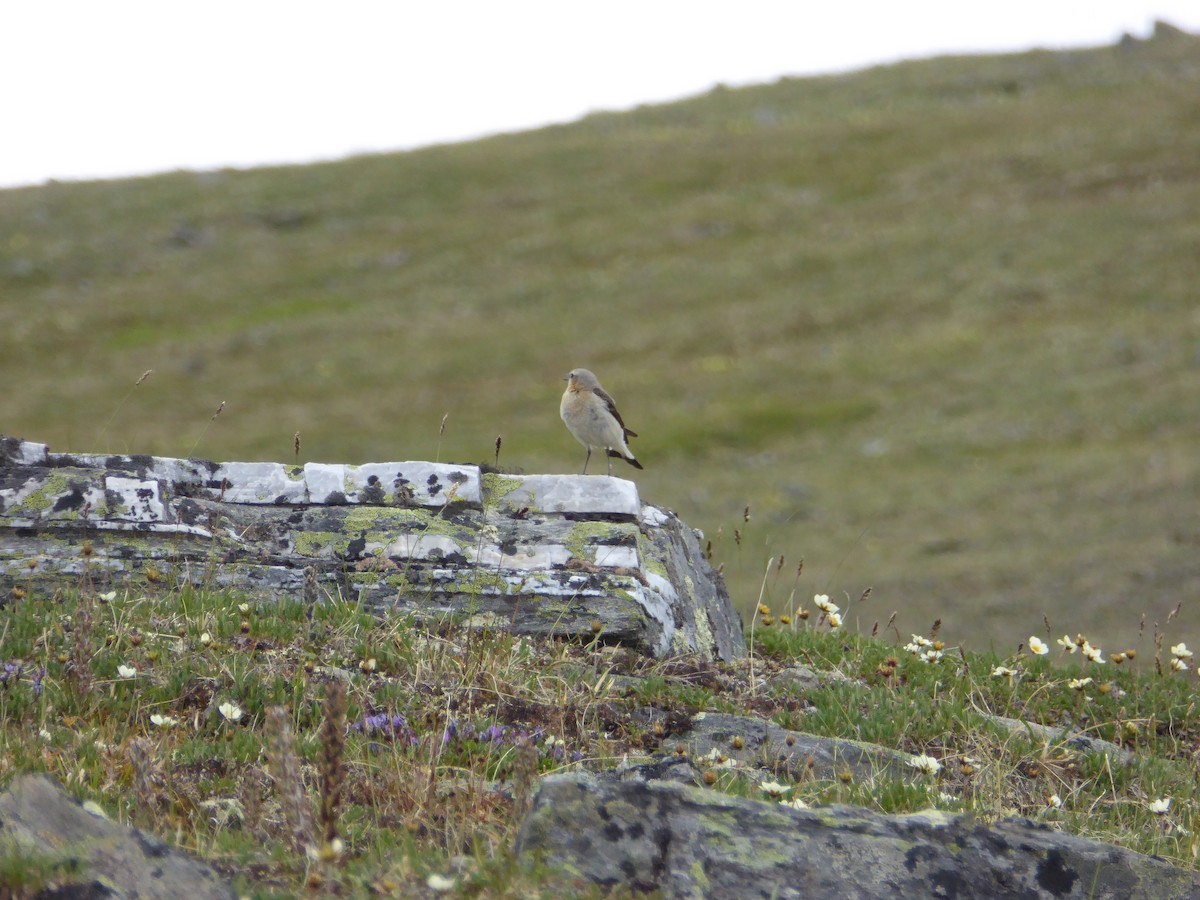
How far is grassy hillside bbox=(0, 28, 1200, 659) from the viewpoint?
26734 millimetres

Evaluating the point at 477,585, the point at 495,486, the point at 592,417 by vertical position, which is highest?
the point at 592,417

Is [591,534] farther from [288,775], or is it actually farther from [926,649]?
[288,775]

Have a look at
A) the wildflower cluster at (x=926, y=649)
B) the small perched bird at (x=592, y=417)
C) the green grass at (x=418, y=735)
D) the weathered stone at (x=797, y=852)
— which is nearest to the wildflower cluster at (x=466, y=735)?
the green grass at (x=418, y=735)

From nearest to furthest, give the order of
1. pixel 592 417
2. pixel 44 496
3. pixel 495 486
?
pixel 44 496
pixel 495 486
pixel 592 417

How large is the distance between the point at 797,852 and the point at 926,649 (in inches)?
165

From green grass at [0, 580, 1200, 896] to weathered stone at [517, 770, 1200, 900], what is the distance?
221mm

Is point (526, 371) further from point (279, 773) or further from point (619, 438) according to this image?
point (279, 773)

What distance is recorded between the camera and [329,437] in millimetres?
37000

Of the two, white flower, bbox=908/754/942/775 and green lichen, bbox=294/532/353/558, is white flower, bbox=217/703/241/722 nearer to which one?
green lichen, bbox=294/532/353/558

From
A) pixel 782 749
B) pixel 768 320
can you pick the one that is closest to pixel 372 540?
pixel 782 749

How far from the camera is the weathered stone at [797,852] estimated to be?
11.9 feet

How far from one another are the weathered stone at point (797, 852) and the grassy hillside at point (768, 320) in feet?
52.0

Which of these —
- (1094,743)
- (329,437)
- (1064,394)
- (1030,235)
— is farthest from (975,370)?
(1094,743)

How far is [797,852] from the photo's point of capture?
374 cm
